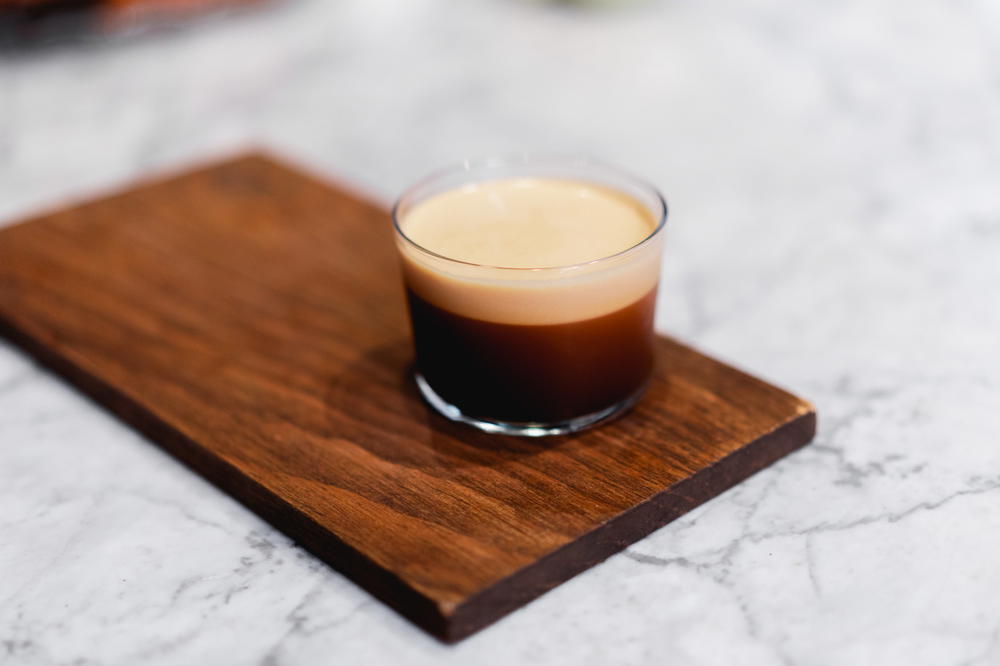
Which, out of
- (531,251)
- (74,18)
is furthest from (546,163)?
(74,18)

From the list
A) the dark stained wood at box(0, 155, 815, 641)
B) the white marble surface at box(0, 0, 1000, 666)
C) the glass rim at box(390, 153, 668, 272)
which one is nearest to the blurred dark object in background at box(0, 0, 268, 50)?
the white marble surface at box(0, 0, 1000, 666)

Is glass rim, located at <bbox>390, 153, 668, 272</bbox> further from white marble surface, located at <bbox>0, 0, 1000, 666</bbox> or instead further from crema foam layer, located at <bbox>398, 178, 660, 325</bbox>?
white marble surface, located at <bbox>0, 0, 1000, 666</bbox>

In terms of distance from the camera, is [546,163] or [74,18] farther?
[74,18]

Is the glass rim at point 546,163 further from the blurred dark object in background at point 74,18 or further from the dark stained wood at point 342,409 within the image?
the blurred dark object in background at point 74,18

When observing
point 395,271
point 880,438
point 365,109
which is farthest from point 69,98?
point 880,438

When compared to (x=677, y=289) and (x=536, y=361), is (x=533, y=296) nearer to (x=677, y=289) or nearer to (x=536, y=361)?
(x=536, y=361)

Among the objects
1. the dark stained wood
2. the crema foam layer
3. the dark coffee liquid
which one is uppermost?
the crema foam layer
